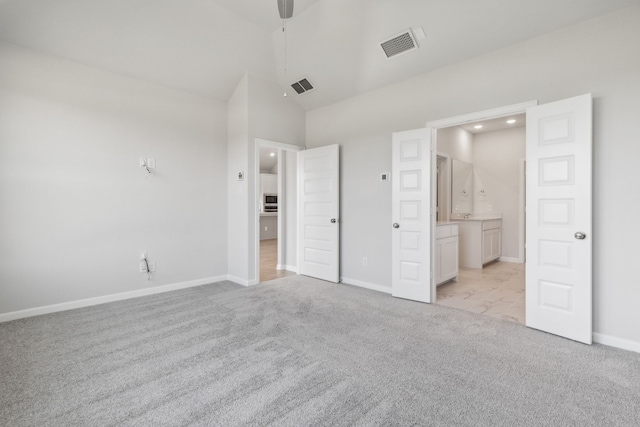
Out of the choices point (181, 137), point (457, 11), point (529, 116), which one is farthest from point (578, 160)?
point (181, 137)

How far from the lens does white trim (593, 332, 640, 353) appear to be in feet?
8.08

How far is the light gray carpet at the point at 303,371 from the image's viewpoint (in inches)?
67.1

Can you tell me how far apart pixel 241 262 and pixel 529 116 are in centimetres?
400

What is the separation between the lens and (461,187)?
6562 millimetres

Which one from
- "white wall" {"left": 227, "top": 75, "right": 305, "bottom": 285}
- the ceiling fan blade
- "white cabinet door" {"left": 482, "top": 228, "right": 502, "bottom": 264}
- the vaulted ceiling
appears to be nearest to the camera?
the ceiling fan blade

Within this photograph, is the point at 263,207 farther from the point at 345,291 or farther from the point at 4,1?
the point at 4,1

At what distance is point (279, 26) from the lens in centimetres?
390

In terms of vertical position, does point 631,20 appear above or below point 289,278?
above

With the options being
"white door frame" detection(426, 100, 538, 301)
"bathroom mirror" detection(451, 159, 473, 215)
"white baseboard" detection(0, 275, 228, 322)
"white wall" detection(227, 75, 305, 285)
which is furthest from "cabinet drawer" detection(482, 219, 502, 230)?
"white baseboard" detection(0, 275, 228, 322)

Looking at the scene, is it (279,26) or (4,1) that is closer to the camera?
(4,1)

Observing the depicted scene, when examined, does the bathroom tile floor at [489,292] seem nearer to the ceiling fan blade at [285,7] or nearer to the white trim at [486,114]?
the white trim at [486,114]

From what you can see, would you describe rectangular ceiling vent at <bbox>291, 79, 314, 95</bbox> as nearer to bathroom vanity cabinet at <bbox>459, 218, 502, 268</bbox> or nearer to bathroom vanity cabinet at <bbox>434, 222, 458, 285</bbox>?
bathroom vanity cabinet at <bbox>434, 222, 458, 285</bbox>

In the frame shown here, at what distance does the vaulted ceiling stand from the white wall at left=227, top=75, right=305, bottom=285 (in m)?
0.27

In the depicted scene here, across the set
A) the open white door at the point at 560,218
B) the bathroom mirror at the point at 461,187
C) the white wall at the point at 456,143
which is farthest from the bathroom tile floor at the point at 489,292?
the white wall at the point at 456,143
